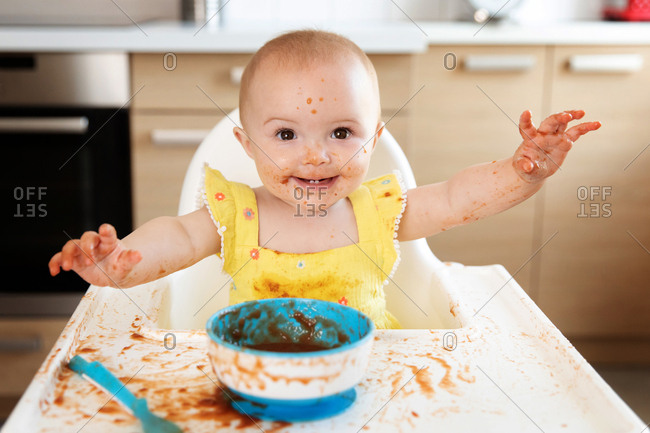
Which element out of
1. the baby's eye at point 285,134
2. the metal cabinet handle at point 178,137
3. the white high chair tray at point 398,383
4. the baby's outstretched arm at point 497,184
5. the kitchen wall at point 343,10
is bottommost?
the white high chair tray at point 398,383

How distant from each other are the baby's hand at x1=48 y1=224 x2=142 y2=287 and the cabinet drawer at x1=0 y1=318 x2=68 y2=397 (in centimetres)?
141

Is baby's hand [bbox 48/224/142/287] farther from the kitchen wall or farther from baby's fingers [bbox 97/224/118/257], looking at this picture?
the kitchen wall

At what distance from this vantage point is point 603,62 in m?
2.02

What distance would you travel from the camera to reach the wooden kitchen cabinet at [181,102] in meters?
1.85

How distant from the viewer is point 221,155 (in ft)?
3.93

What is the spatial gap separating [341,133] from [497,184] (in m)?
0.21

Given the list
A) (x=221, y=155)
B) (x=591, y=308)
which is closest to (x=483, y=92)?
(x=591, y=308)

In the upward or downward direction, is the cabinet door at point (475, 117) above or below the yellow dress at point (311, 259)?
above

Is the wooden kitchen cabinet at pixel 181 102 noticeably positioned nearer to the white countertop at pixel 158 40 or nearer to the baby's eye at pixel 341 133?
the white countertop at pixel 158 40

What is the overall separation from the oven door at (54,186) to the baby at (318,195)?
999mm

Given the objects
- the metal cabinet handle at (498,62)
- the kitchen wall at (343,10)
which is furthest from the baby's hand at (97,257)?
the kitchen wall at (343,10)

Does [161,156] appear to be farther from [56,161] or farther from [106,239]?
[106,239]

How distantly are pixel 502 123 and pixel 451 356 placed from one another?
4.82 ft

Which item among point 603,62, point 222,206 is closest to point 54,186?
point 222,206
